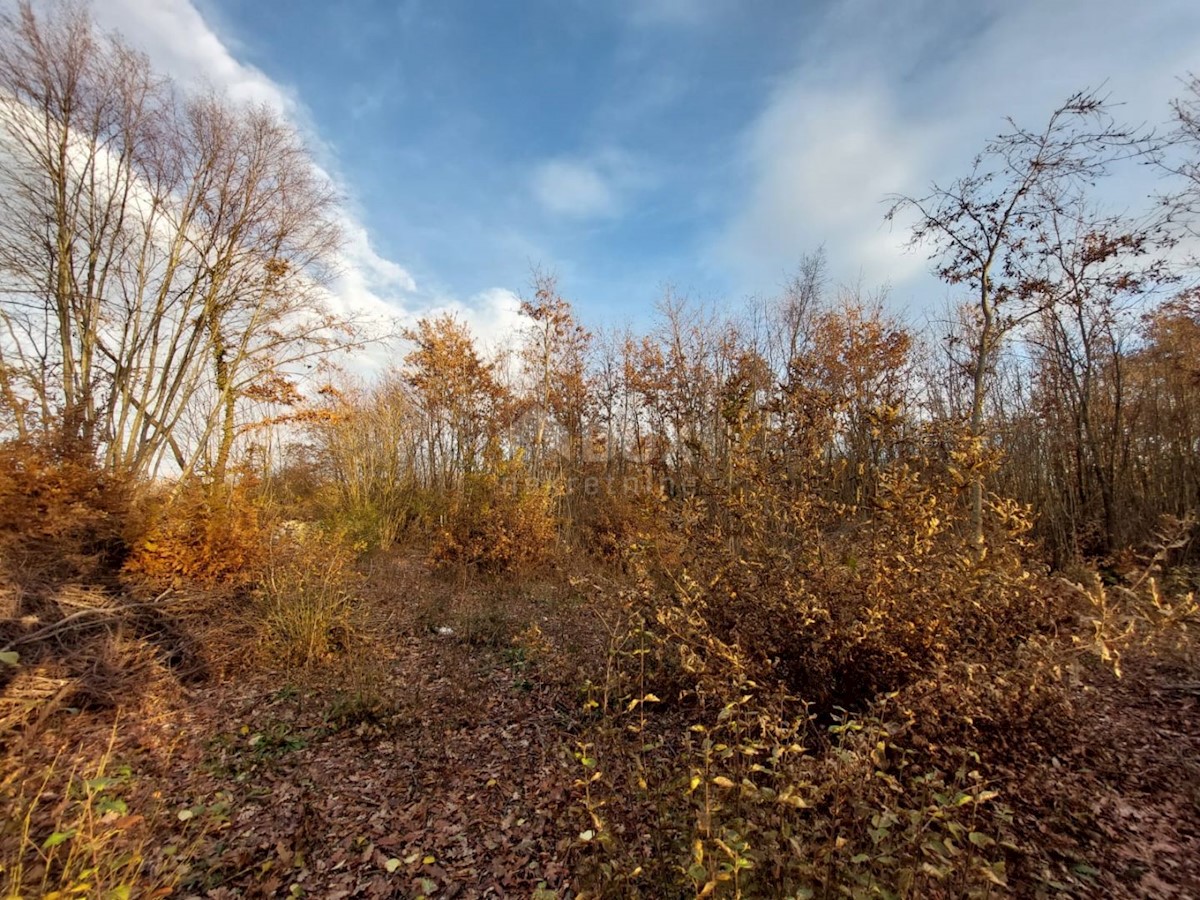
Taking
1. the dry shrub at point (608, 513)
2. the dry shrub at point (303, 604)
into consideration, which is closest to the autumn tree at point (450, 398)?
the dry shrub at point (608, 513)

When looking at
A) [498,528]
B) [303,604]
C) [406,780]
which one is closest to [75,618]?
[303,604]

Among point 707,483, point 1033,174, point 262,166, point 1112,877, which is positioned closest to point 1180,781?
point 1112,877

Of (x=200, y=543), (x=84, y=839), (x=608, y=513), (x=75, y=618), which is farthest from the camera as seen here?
(x=608, y=513)

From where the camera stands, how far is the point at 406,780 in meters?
3.55

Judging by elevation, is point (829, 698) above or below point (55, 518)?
below

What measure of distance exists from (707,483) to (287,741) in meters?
3.81

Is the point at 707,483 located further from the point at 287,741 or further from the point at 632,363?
the point at 632,363

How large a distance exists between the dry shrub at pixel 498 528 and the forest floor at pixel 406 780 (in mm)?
4592

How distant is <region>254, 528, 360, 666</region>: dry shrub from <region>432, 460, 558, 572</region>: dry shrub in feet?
12.0

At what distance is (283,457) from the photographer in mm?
14656

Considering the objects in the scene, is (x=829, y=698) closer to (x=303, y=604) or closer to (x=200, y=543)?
(x=303, y=604)

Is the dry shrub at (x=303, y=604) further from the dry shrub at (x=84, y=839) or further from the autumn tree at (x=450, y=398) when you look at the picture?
the autumn tree at (x=450, y=398)

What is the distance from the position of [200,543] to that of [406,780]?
384 cm

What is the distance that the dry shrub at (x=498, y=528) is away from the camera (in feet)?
32.6
